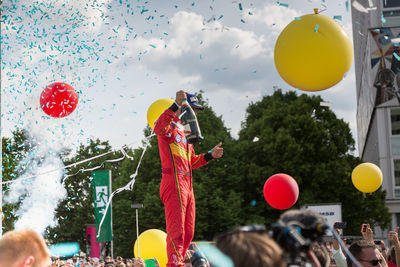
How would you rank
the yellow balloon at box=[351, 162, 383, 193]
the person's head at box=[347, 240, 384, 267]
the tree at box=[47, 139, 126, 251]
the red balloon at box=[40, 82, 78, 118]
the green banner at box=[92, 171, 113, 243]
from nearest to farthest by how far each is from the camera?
the person's head at box=[347, 240, 384, 267]
the red balloon at box=[40, 82, 78, 118]
the yellow balloon at box=[351, 162, 383, 193]
the green banner at box=[92, 171, 113, 243]
the tree at box=[47, 139, 126, 251]

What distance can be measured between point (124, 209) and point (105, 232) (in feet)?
45.1

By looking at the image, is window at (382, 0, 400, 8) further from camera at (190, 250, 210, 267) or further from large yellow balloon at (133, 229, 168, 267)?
camera at (190, 250, 210, 267)

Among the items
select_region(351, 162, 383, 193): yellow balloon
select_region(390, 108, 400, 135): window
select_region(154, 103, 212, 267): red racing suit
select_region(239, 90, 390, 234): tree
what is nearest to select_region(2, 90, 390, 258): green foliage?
select_region(239, 90, 390, 234): tree

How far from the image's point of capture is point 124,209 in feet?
103

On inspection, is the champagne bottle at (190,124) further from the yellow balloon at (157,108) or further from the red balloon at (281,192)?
the red balloon at (281,192)

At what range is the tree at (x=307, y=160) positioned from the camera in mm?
28031

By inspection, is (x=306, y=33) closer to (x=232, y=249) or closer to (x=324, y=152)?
(x=232, y=249)

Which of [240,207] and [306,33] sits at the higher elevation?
[306,33]

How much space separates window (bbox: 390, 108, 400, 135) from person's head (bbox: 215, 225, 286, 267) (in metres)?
35.3

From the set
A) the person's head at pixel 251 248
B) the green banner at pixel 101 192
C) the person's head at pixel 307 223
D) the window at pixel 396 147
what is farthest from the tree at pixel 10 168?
the person's head at pixel 251 248

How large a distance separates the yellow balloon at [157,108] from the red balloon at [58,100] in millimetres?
1763

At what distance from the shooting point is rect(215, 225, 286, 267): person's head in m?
1.82

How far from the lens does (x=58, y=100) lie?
28.5 feet

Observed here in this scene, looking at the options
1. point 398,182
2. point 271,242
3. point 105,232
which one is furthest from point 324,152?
point 271,242
